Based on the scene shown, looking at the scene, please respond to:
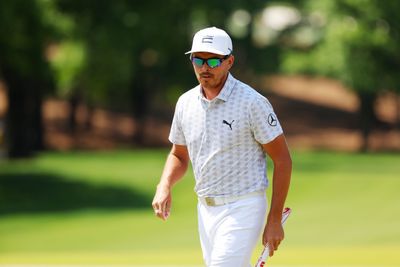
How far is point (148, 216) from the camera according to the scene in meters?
25.2

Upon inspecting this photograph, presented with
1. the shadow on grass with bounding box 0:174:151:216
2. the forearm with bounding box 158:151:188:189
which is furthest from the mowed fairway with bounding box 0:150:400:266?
the forearm with bounding box 158:151:188:189

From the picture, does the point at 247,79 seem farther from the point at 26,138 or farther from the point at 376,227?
the point at 376,227

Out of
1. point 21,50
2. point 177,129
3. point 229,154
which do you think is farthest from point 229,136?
point 21,50

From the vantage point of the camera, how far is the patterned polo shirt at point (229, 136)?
19.4 ft

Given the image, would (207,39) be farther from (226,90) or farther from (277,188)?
(277,188)

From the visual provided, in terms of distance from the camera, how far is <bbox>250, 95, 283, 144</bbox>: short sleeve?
5.88m

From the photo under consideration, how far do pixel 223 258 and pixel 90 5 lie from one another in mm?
31478

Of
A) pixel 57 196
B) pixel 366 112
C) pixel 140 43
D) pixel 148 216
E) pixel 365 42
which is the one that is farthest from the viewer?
pixel 366 112

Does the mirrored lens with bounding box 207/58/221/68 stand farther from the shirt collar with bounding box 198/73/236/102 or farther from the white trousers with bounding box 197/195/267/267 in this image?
the white trousers with bounding box 197/195/267/267

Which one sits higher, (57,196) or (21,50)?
(21,50)

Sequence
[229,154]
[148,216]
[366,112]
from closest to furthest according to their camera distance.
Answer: [229,154], [148,216], [366,112]

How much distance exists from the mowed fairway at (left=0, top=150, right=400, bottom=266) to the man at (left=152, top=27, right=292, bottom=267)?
6.55 meters

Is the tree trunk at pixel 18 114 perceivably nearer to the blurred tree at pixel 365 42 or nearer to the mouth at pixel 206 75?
the blurred tree at pixel 365 42

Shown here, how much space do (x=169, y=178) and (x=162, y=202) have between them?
8.9 inches
